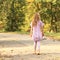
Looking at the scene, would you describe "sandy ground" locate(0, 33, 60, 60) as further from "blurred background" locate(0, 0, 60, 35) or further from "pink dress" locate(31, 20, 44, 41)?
"blurred background" locate(0, 0, 60, 35)

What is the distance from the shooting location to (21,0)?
4344 centimetres

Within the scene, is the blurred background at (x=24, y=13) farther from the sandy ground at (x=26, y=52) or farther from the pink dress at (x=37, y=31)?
the pink dress at (x=37, y=31)

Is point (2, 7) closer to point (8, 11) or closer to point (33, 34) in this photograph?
point (8, 11)

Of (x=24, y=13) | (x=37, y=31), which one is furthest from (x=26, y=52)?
(x=24, y=13)

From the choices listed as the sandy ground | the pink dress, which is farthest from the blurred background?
the pink dress

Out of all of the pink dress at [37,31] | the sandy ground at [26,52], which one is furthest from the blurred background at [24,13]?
the pink dress at [37,31]

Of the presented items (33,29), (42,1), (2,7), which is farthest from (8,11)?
(33,29)

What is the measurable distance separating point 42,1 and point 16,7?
149 inches

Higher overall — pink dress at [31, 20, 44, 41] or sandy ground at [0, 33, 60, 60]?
pink dress at [31, 20, 44, 41]

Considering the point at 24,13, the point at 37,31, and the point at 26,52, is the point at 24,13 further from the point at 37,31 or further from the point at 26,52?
the point at 37,31

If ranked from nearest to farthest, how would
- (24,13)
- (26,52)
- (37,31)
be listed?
(37,31), (26,52), (24,13)

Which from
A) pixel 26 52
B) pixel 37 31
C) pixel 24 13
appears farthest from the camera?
pixel 24 13

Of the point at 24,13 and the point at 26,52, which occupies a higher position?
the point at 24,13

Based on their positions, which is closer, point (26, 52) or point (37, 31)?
point (37, 31)
